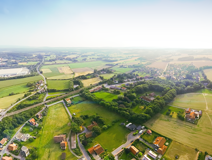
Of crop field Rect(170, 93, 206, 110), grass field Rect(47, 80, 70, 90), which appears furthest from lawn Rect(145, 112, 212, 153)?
grass field Rect(47, 80, 70, 90)

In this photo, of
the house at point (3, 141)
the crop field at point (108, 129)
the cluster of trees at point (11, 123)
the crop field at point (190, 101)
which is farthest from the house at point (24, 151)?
the crop field at point (190, 101)

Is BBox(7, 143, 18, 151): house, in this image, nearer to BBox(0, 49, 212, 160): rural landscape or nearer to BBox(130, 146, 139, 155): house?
BBox(0, 49, 212, 160): rural landscape

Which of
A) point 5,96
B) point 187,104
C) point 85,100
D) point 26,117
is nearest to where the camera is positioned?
point 26,117

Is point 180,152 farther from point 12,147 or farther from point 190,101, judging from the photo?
point 12,147

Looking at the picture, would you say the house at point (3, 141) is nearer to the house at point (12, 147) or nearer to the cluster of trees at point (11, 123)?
the cluster of trees at point (11, 123)

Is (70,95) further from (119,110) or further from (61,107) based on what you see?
(119,110)

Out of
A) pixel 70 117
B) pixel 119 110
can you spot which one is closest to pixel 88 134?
pixel 70 117

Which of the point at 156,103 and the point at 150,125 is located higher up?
the point at 156,103
